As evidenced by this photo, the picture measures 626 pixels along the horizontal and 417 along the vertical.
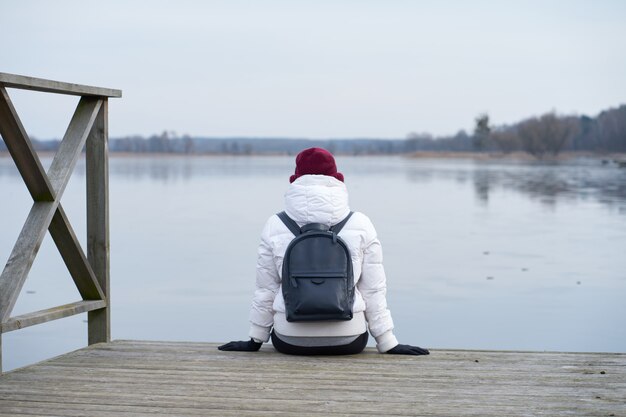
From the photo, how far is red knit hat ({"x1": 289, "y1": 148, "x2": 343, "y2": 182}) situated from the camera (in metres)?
5.25

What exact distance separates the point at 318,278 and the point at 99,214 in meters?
1.83

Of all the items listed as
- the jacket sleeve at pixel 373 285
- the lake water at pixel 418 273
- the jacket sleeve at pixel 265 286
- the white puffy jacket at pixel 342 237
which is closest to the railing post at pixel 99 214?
the jacket sleeve at pixel 265 286

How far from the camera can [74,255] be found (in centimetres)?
585

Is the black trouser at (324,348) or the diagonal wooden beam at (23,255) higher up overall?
the diagonal wooden beam at (23,255)

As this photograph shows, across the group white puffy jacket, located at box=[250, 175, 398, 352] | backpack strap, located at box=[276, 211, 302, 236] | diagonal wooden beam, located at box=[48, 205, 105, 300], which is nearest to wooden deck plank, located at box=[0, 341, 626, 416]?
white puffy jacket, located at box=[250, 175, 398, 352]

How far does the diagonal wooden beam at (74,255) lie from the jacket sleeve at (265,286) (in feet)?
3.77

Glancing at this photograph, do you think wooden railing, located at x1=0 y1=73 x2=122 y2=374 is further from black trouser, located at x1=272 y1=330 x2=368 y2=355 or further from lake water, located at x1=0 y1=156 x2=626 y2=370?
lake water, located at x1=0 y1=156 x2=626 y2=370

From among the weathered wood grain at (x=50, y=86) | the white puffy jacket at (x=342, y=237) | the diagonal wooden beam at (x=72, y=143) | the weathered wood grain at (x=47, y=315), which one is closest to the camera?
the weathered wood grain at (x=50, y=86)

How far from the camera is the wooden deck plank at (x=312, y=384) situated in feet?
14.0

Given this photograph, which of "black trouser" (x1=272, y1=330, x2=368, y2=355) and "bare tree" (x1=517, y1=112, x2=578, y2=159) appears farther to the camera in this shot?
"bare tree" (x1=517, y1=112, x2=578, y2=159)

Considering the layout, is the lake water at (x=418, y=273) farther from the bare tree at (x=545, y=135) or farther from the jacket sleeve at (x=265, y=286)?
the bare tree at (x=545, y=135)

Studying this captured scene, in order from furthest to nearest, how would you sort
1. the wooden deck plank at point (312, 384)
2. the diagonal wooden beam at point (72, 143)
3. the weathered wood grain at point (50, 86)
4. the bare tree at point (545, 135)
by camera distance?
the bare tree at point (545, 135) → the diagonal wooden beam at point (72, 143) → the weathered wood grain at point (50, 86) → the wooden deck plank at point (312, 384)

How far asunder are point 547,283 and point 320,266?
1112cm

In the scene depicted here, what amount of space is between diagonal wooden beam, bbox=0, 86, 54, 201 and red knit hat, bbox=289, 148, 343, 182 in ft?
4.66
